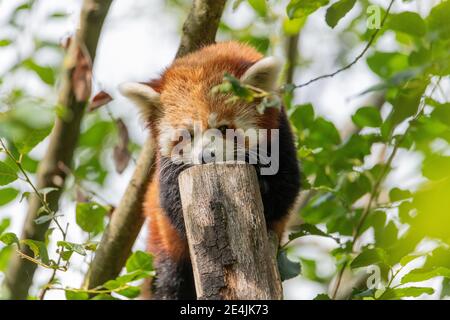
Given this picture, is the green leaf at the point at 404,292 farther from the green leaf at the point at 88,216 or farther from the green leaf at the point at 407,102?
the green leaf at the point at 88,216

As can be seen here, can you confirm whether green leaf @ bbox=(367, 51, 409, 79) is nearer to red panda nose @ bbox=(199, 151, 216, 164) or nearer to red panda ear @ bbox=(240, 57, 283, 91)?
red panda ear @ bbox=(240, 57, 283, 91)

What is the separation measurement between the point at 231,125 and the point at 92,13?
4.17ft

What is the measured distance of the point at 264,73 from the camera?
4016 millimetres

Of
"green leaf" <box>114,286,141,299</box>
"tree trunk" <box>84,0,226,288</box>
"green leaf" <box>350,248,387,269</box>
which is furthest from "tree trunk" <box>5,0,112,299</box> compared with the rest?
"green leaf" <box>350,248,387,269</box>

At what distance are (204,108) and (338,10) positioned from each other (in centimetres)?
121

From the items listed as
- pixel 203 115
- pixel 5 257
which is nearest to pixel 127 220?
pixel 5 257

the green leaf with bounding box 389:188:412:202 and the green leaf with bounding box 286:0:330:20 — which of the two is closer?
the green leaf with bounding box 286:0:330:20

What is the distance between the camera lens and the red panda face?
12.9 feet

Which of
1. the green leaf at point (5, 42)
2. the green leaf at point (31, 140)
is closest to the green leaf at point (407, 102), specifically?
the green leaf at point (31, 140)

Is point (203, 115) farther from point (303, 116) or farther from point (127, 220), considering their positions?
point (127, 220)

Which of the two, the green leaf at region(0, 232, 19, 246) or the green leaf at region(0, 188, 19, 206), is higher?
the green leaf at region(0, 188, 19, 206)

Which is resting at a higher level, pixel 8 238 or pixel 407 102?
pixel 407 102

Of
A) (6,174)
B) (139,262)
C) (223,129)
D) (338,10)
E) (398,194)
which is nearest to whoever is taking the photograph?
(338,10)
